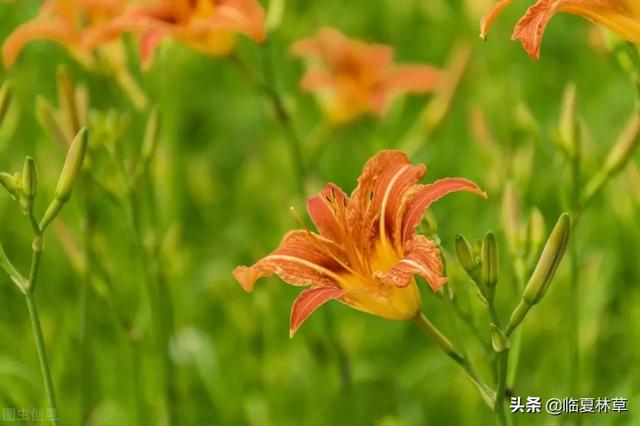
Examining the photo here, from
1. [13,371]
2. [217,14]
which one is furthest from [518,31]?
[13,371]

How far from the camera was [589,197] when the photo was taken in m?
1.78

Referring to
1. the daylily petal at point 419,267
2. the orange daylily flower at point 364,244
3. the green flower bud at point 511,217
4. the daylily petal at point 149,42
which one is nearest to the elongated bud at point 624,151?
the green flower bud at point 511,217

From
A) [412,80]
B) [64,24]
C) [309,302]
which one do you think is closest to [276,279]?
[412,80]

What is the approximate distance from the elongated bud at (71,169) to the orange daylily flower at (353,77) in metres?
1.24

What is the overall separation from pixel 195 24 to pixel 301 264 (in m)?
0.82

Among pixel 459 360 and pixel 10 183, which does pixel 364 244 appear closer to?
pixel 459 360

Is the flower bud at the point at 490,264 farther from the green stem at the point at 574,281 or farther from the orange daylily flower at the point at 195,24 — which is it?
the orange daylily flower at the point at 195,24

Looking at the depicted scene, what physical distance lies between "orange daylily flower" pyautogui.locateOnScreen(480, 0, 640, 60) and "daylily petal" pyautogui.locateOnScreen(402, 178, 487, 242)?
0.62 ft

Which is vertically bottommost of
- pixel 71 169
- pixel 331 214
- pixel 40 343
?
pixel 40 343

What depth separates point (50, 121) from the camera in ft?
6.52

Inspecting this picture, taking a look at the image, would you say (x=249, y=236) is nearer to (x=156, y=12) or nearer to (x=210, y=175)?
(x=210, y=175)

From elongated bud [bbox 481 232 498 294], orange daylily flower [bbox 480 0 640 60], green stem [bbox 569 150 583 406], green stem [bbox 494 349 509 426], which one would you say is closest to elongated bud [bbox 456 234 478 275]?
elongated bud [bbox 481 232 498 294]

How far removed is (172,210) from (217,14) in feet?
2.90

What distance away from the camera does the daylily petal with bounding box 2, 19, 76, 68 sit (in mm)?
2080
